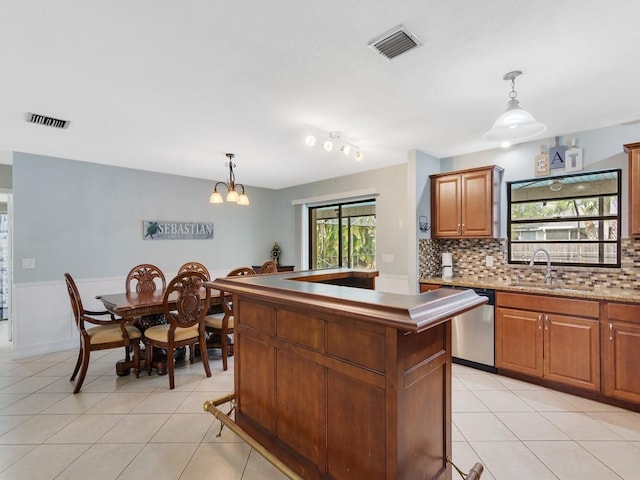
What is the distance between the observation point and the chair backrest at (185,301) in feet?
9.75

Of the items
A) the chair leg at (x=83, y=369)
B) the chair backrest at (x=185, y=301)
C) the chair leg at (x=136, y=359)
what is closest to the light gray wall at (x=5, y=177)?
the chair leg at (x=83, y=369)

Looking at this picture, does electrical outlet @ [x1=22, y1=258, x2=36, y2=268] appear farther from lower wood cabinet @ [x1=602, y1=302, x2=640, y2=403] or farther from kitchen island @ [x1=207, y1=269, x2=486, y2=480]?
lower wood cabinet @ [x1=602, y1=302, x2=640, y2=403]

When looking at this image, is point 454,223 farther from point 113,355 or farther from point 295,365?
point 113,355

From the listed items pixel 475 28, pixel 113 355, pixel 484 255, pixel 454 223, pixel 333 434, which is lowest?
pixel 113 355

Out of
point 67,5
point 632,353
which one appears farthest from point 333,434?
point 632,353

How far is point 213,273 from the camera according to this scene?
548 centimetres

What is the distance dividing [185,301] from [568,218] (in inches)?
157

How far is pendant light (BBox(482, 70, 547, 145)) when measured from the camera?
208 cm

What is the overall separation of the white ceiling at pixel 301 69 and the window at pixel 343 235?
1.82 metres

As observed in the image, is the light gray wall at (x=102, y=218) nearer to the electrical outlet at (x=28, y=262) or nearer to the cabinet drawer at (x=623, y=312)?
the electrical outlet at (x=28, y=262)

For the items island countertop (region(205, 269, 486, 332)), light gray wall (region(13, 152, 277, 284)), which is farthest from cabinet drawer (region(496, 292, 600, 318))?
light gray wall (region(13, 152, 277, 284))

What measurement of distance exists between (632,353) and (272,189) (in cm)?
548

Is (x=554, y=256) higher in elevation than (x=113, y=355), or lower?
higher

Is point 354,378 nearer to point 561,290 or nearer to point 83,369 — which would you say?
point 561,290
